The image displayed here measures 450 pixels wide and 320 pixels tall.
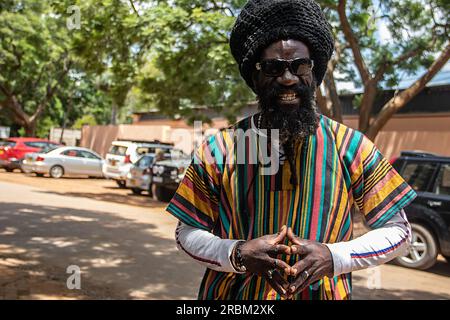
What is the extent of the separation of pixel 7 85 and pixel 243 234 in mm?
28355

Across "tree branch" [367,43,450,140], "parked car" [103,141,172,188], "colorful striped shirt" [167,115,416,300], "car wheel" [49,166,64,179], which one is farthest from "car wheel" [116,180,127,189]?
"colorful striped shirt" [167,115,416,300]

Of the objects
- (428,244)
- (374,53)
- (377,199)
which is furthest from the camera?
(374,53)

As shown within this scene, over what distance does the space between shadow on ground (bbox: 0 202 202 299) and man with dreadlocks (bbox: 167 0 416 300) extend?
3583 mm

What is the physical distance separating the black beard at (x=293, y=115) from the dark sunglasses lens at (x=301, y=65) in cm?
5

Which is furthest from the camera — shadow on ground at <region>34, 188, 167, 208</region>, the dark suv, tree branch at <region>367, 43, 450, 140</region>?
shadow on ground at <region>34, 188, 167, 208</region>

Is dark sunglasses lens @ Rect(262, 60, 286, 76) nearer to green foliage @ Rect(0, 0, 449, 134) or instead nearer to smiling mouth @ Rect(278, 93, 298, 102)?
smiling mouth @ Rect(278, 93, 298, 102)

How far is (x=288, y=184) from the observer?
1.71m

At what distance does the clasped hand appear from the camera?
5.02 feet

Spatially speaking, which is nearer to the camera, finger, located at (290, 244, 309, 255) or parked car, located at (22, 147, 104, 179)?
finger, located at (290, 244, 309, 255)

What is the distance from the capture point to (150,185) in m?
15.4

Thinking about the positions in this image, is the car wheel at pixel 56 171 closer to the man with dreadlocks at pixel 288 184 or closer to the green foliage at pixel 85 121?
the green foliage at pixel 85 121

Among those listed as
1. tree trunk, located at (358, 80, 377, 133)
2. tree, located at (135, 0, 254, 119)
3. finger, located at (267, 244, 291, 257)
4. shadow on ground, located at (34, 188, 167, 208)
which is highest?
tree, located at (135, 0, 254, 119)
